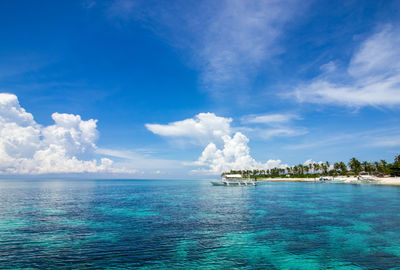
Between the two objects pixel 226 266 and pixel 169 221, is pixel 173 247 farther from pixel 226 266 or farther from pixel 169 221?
pixel 169 221

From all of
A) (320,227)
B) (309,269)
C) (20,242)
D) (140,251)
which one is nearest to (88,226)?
(20,242)

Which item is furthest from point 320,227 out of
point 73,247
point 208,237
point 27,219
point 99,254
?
point 27,219

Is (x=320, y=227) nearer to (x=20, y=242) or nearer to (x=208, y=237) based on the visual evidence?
(x=208, y=237)

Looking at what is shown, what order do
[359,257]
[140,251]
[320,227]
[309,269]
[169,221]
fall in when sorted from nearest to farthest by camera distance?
[309,269] < [359,257] < [140,251] < [320,227] < [169,221]

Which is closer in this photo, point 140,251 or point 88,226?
point 140,251

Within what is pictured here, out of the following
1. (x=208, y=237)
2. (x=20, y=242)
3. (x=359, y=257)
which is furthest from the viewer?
(x=208, y=237)

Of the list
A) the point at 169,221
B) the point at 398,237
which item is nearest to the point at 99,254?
the point at 169,221

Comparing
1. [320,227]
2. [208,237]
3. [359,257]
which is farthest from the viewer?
[320,227]

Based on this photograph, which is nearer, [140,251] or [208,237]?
[140,251]

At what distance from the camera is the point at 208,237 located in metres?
30.0

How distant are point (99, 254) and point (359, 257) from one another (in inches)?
1003

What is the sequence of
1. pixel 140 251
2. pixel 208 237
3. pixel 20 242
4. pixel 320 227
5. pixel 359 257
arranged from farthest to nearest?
1. pixel 320 227
2. pixel 208 237
3. pixel 20 242
4. pixel 140 251
5. pixel 359 257

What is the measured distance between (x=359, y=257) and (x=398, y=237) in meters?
11.5

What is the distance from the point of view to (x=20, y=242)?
27750 mm
